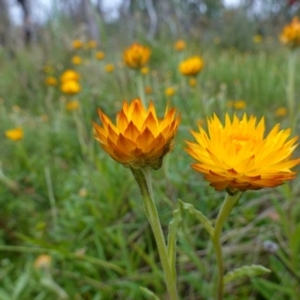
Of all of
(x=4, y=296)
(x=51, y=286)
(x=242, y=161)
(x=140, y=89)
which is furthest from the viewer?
(x=140, y=89)

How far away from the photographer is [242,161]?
439 millimetres

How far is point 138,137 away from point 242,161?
0.11 meters

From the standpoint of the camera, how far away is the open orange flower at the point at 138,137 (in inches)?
17.6

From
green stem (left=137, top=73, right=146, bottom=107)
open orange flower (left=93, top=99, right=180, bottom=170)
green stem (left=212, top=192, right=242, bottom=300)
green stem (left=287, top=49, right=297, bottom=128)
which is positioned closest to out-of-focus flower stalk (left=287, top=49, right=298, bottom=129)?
green stem (left=287, top=49, right=297, bottom=128)

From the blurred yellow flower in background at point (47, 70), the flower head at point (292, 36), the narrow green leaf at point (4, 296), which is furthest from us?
the blurred yellow flower in background at point (47, 70)

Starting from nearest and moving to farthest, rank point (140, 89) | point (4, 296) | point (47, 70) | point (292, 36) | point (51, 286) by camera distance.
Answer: point (51, 286)
point (4, 296)
point (140, 89)
point (292, 36)
point (47, 70)

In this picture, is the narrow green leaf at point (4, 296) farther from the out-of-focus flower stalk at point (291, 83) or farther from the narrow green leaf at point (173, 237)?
the out-of-focus flower stalk at point (291, 83)

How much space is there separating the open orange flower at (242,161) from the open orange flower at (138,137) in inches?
1.2

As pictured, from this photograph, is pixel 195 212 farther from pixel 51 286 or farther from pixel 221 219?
pixel 51 286

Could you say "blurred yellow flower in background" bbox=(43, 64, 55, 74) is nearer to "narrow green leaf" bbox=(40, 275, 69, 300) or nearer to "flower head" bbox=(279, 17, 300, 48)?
"flower head" bbox=(279, 17, 300, 48)

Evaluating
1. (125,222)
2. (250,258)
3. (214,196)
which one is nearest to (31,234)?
(125,222)

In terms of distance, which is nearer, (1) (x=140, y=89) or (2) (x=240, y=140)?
(2) (x=240, y=140)

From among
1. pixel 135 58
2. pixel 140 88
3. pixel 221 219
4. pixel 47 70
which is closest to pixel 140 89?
pixel 140 88

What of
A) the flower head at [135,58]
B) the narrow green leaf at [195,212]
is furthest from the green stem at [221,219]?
the flower head at [135,58]
